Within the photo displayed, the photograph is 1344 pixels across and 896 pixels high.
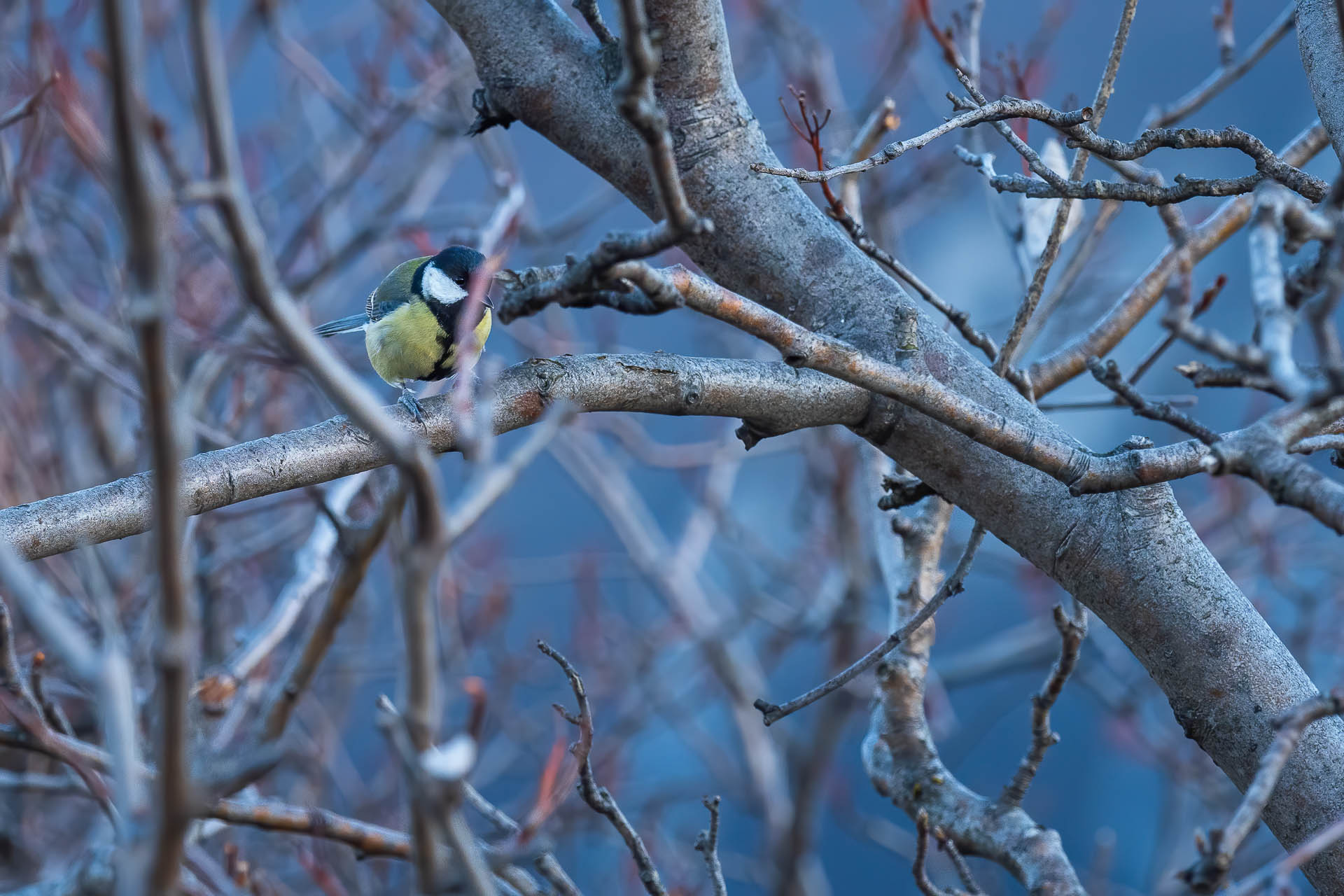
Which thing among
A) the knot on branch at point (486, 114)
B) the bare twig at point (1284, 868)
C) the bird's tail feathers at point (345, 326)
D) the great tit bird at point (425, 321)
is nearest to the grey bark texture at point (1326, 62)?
the bare twig at point (1284, 868)

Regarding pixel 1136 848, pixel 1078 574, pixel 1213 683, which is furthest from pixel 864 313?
pixel 1136 848

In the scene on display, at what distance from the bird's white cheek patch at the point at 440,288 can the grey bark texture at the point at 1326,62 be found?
5.04 ft

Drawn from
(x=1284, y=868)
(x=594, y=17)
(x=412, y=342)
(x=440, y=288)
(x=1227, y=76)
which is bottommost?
(x=1284, y=868)

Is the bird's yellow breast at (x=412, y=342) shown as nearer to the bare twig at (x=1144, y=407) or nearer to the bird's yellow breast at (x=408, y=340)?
the bird's yellow breast at (x=408, y=340)

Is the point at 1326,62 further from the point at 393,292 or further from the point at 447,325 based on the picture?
the point at 393,292

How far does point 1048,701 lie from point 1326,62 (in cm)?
84

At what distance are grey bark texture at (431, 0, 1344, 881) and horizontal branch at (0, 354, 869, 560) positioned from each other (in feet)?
0.40

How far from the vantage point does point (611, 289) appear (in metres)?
0.99

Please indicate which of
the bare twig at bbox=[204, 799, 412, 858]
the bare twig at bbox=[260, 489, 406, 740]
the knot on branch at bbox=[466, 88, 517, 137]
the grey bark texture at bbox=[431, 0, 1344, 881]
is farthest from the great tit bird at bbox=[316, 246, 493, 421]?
the bare twig at bbox=[204, 799, 412, 858]

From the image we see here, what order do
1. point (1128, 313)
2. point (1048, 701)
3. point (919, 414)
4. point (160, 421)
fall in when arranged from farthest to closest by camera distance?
point (1128, 313)
point (1048, 701)
point (919, 414)
point (160, 421)

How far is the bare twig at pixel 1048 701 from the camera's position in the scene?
1317mm

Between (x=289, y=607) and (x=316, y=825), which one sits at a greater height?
(x=289, y=607)

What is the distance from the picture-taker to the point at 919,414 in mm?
1207

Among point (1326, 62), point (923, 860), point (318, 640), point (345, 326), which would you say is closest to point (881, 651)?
point (923, 860)
